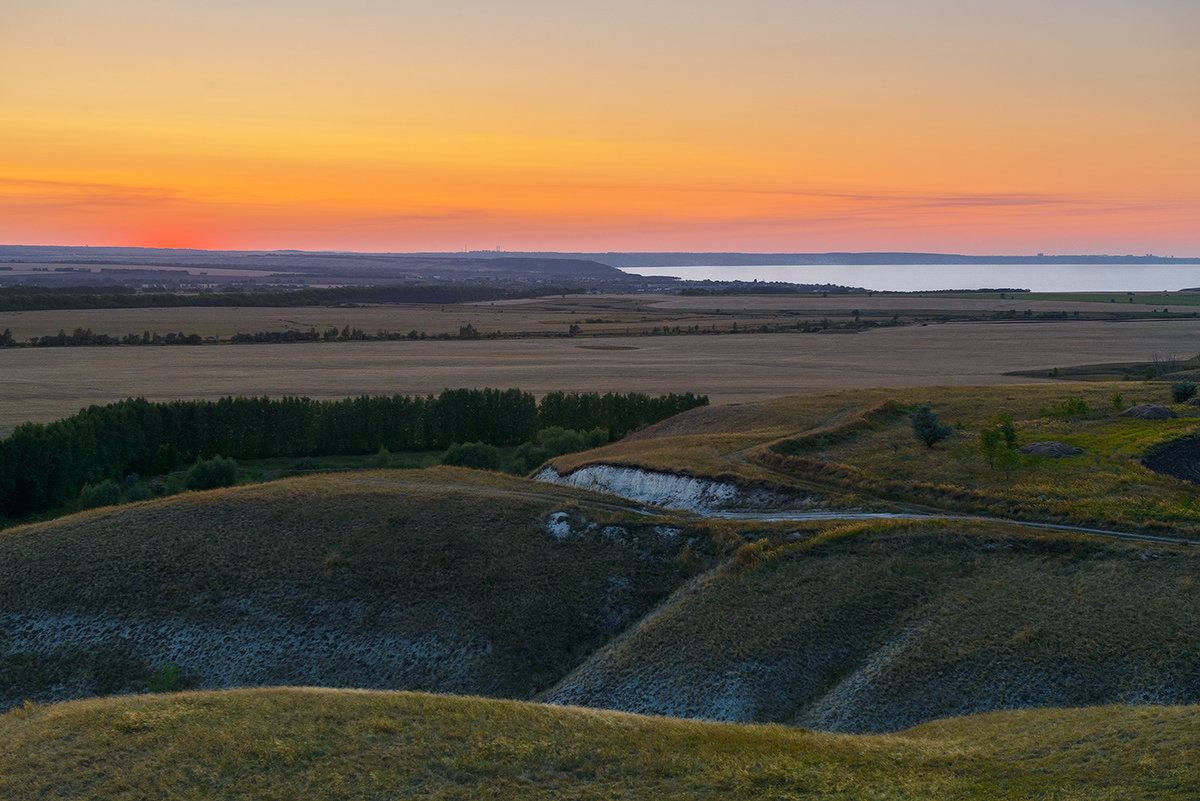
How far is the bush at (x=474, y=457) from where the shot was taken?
8425 centimetres

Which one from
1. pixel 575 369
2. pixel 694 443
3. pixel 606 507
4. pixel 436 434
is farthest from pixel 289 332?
pixel 606 507

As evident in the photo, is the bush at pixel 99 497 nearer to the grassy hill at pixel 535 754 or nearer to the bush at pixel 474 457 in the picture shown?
the bush at pixel 474 457

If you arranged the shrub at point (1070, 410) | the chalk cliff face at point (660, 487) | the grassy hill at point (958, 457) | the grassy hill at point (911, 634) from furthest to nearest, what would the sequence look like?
the shrub at point (1070, 410), the chalk cliff face at point (660, 487), the grassy hill at point (958, 457), the grassy hill at point (911, 634)

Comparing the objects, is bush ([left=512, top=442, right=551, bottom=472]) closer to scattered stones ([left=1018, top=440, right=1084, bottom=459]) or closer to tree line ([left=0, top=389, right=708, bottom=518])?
tree line ([left=0, top=389, right=708, bottom=518])

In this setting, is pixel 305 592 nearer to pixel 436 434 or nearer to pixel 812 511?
pixel 812 511

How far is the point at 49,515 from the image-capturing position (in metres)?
74.9

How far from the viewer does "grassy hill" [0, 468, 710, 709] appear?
40.1 m

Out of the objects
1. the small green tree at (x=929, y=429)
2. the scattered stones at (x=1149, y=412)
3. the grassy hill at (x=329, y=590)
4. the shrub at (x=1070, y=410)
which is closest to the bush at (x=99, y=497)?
the grassy hill at (x=329, y=590)

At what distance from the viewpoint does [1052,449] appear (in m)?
58.0

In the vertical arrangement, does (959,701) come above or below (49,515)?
above

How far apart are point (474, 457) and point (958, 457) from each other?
42686mm

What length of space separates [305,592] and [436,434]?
61331mm

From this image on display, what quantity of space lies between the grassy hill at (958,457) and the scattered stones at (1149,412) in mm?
1144

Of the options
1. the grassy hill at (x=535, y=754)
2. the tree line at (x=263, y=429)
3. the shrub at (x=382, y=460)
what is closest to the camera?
the grassy hill at (x=535, y=754)
